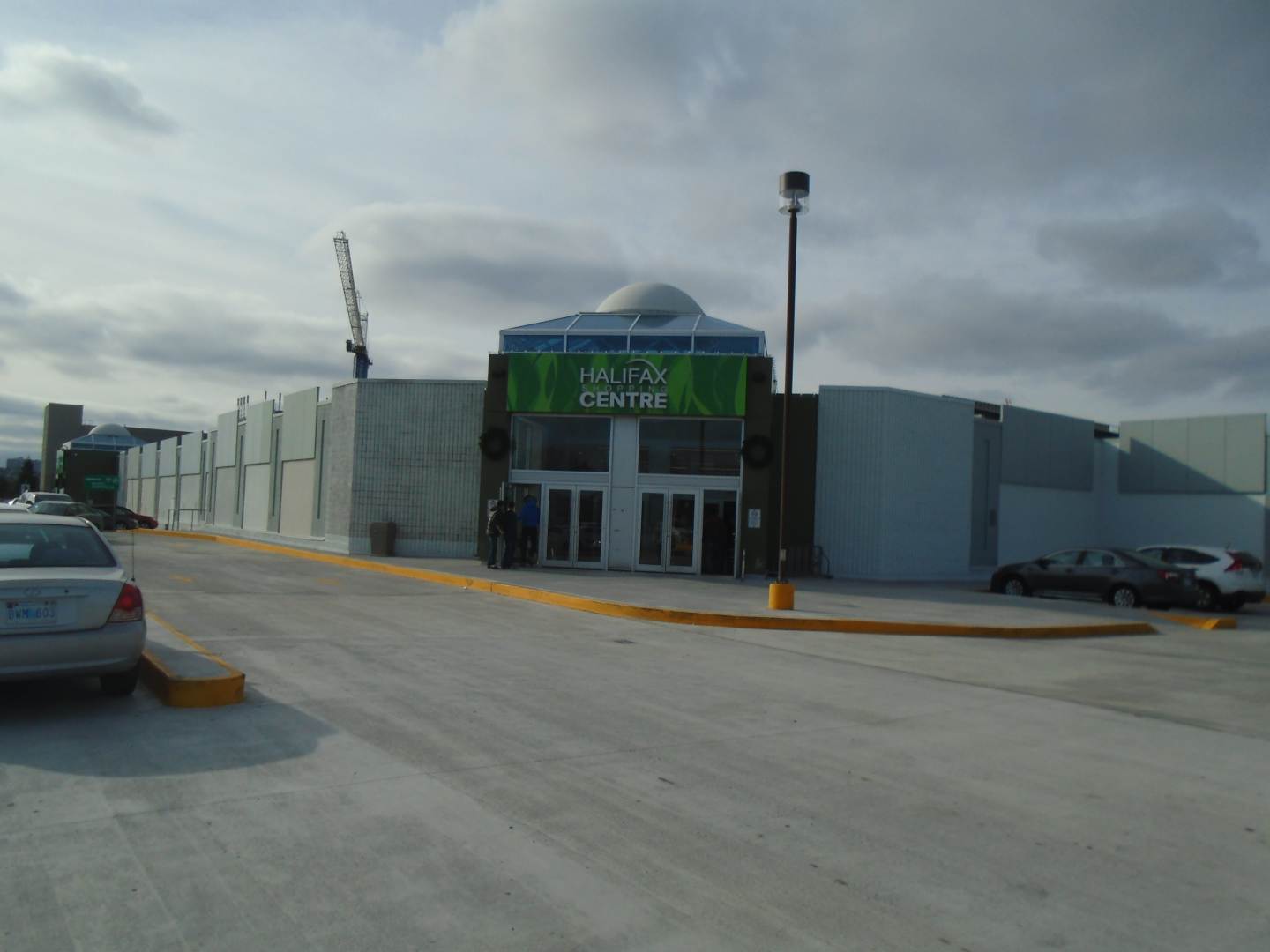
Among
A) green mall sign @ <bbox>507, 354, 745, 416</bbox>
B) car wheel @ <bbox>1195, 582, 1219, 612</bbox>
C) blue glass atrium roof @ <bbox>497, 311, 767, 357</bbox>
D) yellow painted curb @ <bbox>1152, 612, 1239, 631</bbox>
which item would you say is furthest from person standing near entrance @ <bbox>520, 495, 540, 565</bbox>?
car wheel @ <bbox>1195, 582, 1219, 612</bbox>

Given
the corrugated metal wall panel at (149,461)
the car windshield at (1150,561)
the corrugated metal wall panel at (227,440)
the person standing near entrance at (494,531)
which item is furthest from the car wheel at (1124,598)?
the corrugated metal wall panel at (149,461)

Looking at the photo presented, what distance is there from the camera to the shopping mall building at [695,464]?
24016 mm

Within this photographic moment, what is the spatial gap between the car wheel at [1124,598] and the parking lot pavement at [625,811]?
11297 millimetres

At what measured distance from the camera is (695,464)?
950 inches

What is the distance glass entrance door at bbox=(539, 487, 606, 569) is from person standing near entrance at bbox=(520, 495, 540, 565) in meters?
0.30

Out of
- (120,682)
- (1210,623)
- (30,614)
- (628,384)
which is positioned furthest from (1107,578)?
(30,614)

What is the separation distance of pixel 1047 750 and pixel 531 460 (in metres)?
19.1

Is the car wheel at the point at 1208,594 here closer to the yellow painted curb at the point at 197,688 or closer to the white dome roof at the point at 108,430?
the yellow painted curb at the point at 197,688

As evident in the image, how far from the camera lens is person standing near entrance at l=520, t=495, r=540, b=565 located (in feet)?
78.9

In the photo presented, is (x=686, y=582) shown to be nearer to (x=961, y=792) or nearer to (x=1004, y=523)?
(x=1004, y=523)

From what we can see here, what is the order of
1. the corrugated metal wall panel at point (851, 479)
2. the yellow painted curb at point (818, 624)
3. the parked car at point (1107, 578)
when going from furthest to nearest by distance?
the corrugated metal wall panel at point (851, 479)
the parked car at point (1107, 578)
the yellow painted curb at point (818, 624)

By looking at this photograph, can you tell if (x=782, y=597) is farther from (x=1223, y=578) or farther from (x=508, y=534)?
(x=1223, y=578)

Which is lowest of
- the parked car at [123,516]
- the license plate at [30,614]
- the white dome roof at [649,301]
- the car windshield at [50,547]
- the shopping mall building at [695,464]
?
the parked car at [123,516]

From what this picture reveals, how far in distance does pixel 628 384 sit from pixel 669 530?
3842 mm
